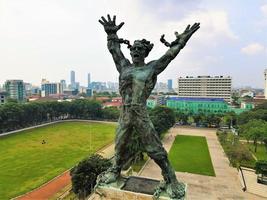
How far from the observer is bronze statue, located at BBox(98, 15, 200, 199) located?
7.26 meters

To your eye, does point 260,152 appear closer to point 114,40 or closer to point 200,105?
point 114,40

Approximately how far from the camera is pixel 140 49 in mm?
7488

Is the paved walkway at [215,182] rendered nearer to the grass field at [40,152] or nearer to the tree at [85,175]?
the tree at [85,175]

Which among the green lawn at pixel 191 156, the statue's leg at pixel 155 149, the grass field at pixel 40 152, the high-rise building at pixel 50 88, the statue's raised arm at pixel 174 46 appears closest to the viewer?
the statue's leg at pixel 155 149

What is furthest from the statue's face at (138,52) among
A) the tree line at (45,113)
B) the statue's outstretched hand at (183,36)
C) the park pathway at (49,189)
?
the tree line at (45,113)

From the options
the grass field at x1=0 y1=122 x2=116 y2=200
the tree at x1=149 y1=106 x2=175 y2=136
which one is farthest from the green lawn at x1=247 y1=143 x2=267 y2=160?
the grass field at x1=0 y1=122 x2=116 y2=200

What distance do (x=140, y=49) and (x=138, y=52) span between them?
0.11 metres

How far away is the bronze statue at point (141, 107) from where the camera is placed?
7.26 m

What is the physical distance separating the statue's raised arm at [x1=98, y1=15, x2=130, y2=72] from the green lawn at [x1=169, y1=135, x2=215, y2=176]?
1596 cm

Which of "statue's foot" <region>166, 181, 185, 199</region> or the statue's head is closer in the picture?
"statue's foot" <region>166, 181, 185, 199</region>

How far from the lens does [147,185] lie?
25.6ft

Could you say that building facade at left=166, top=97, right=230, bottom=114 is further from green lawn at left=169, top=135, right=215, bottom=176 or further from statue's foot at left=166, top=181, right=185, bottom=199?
statue's foot at left=166, top=181, right=185, bottom=199

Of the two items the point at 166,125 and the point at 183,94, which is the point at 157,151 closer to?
the point at 166,125

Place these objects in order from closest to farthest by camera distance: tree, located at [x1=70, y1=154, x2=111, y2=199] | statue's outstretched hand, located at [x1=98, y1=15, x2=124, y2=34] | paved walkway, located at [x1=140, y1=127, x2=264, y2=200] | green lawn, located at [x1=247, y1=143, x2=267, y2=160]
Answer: statue's outstretched hand, located at [x1=98, y1=15, x2=124, y2=34] → tree, located at [x1=70, y1=154, x2=111, y2=199] → paved walkway, located at [x1=140, y1=127, x2=264, y2=200] → green lawn, located at [x1=247, y1=143, x2=267, y2=160]
